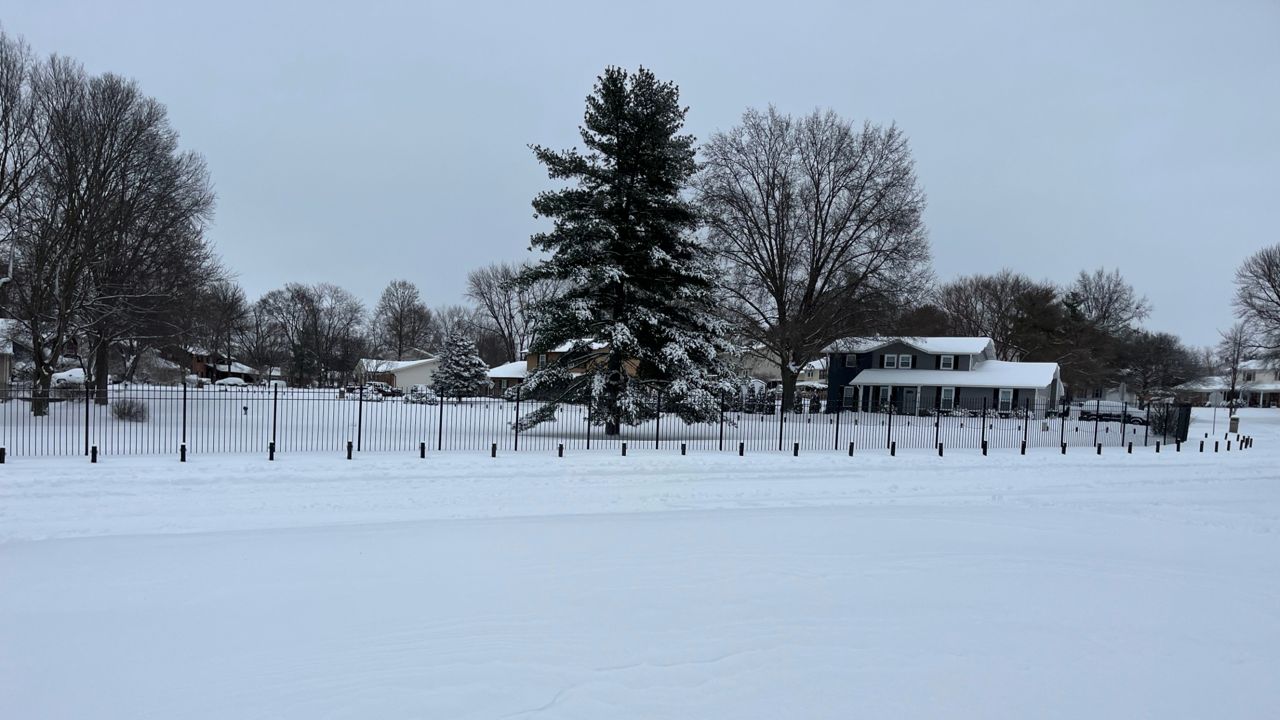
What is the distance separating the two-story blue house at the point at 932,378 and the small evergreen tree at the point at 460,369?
28.0 metres

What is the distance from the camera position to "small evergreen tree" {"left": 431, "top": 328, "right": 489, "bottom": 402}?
55.6 m

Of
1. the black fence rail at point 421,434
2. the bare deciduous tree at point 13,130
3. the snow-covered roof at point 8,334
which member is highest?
the bare deciduous tree at point 13,130

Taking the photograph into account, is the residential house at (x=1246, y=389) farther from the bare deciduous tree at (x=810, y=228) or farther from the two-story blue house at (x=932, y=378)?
the bare deciduous tree at (x=810, y=228)

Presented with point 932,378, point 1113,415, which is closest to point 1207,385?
point 1113,415

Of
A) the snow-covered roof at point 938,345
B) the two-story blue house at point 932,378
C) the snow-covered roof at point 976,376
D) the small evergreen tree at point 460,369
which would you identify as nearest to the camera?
the snow-covered roof at point 976,376

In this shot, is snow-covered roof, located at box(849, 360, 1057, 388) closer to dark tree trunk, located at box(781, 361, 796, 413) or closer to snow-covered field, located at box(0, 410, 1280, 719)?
dark tree trunk, located at box(781, 361, 796, 413)

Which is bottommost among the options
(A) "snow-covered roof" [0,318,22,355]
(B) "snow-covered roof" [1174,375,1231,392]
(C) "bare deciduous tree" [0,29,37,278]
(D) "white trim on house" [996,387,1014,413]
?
(D) "white trim on house" [996,387,1014,413]

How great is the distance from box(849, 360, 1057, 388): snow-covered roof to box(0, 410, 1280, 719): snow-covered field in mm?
34338

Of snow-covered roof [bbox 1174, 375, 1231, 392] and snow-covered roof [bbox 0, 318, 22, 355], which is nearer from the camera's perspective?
snow-covered roof [bbox 0, 318, 22, 355]

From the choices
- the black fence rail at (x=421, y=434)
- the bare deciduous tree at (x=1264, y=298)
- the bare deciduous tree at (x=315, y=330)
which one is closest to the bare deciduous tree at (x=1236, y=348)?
the bare deciduous tree at (x=1264, y=298)

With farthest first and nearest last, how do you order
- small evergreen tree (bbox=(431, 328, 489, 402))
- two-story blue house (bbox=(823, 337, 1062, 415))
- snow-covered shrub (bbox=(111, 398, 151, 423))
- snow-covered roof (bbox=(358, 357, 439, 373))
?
snow-covered roof (bbox=(358, 357, 439, 373))
small evergreen tree (bbox=(431, 328, 489, 402))
two-story blue house (bbox=(823, 337, 1062, 415))
snow-covered shrub (bbox=(111, 398, 151, 423))

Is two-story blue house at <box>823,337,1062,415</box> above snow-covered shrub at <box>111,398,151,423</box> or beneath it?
above

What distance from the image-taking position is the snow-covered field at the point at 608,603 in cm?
480

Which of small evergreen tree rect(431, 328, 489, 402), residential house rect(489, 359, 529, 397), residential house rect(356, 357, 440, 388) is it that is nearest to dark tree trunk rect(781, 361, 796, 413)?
small evergreen tree rect(431, 328, 489, 402)
